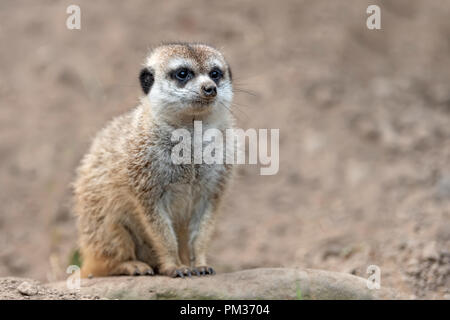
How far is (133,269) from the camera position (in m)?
4.32

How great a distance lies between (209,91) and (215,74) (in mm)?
343

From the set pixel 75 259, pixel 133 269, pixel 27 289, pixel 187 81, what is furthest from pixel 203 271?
pixel 75 259

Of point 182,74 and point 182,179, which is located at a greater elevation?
point 182,74

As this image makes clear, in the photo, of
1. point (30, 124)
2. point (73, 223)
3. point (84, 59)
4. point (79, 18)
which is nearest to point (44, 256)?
→ point (73, 223)

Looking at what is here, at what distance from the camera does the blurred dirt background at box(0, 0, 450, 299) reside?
6113 mm

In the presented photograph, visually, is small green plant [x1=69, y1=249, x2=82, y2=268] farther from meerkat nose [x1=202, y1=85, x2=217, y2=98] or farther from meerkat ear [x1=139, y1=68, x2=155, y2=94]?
meerkat nose [x1=202, y1=85, x2=217, y2=98]

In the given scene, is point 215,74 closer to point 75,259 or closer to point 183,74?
point 183,74

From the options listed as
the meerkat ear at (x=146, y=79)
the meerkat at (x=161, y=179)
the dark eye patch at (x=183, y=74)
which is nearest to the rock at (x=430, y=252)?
the meerkat at (x=161, y=179)

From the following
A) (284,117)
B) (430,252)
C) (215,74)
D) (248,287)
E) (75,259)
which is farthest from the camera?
(284,117)

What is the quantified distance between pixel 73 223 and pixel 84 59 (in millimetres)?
2221

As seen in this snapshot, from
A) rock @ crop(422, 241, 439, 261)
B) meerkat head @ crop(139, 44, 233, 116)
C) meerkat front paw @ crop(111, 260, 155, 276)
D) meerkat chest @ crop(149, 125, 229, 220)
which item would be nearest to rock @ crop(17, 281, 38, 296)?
meerkat front paw @ crop(111, 260, 155, 276)
